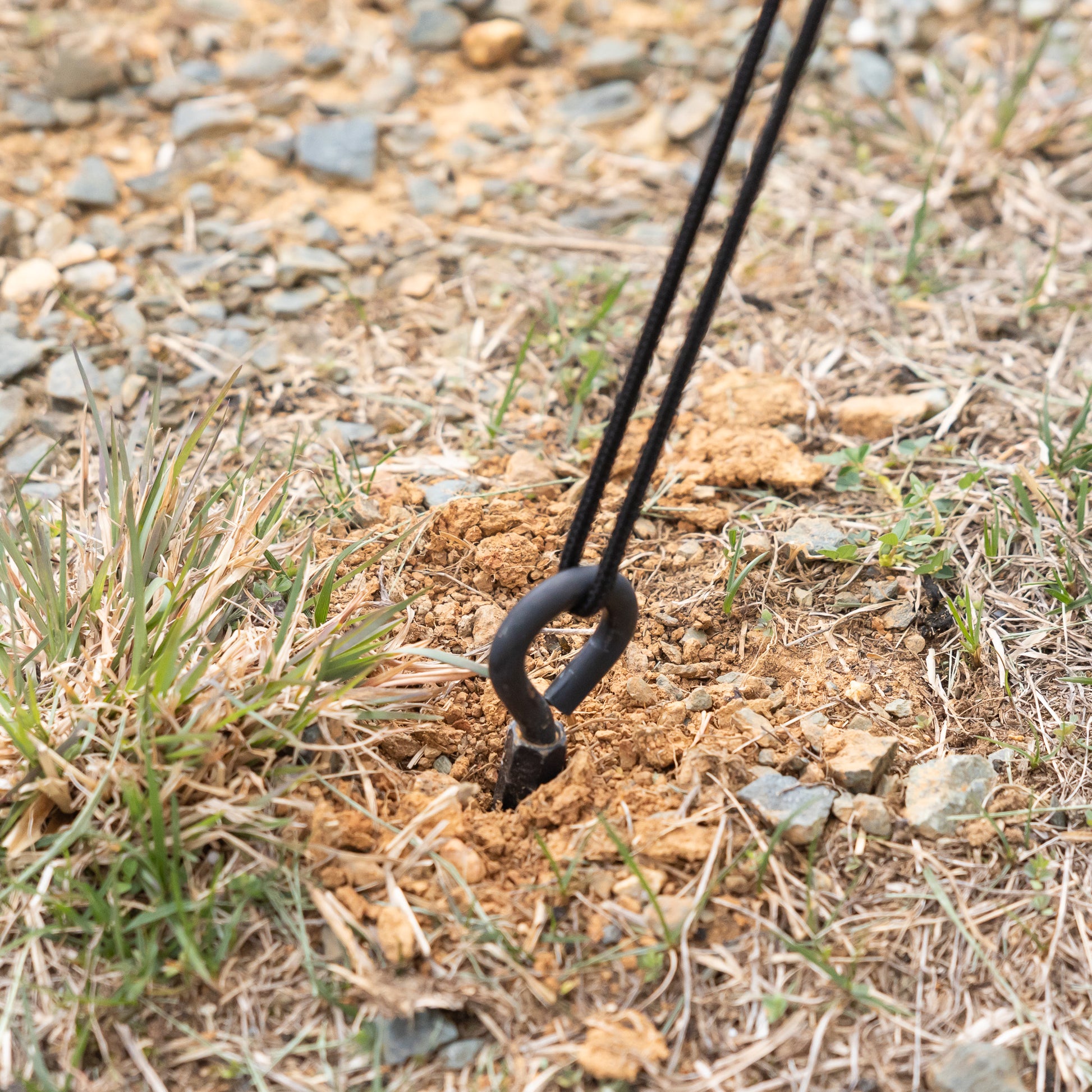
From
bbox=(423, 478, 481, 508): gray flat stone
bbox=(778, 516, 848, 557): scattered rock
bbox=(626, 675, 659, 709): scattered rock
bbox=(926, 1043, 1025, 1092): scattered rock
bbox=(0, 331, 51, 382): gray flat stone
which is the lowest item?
bbox=(926, 1043, 1025, 1092): scattered rock

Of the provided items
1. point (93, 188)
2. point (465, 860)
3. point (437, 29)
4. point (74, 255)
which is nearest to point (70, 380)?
point (74, 255)

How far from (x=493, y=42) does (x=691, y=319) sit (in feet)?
9.71

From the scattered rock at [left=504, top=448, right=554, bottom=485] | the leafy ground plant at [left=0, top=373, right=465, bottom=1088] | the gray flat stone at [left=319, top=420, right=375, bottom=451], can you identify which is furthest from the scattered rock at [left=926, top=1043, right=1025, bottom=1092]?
the gray flat stone at [left=319, top=420, right=375, bottom=451]

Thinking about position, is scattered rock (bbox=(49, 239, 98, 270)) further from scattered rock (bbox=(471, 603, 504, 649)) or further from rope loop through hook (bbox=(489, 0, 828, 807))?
rope loop through hook (bbox=(489, 0, 828, 807))

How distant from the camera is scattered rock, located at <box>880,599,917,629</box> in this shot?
2064 millimetres

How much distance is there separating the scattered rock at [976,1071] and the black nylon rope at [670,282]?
882mm

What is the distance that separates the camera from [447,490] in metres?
2.38

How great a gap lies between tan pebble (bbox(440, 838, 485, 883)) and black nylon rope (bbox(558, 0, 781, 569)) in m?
0.47

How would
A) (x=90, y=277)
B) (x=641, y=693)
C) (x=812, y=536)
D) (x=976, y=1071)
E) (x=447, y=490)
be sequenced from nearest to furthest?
1. (x=976, y=1071)
2. (x=641, y=693)
3. (x=812, y=536)
4. (x=447, y=490)
5. (x=90, y=277)

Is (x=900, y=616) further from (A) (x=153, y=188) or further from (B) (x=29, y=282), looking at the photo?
(A) (x=153, y=188)

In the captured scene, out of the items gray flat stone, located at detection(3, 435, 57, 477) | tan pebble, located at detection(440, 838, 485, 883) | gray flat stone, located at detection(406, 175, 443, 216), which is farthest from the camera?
gray flat stone, located at detection(406, 175, 443, 216)

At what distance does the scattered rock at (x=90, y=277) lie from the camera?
3.04m

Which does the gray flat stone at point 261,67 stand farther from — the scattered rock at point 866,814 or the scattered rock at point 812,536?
the scattered rock at point 866,814

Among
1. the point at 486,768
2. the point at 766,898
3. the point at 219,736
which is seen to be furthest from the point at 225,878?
the point at 766,898
